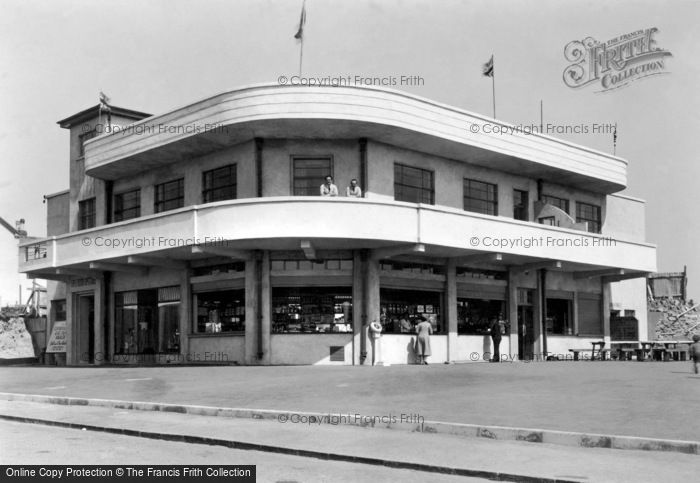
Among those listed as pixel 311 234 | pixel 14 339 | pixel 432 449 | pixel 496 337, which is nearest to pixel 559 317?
pixel 496 337

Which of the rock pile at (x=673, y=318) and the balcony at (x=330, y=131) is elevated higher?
the balcony at (x=330, y=131)

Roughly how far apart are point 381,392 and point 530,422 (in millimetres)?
5117

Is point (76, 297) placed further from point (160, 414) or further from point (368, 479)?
point (368, 479)

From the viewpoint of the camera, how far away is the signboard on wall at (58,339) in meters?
39.4

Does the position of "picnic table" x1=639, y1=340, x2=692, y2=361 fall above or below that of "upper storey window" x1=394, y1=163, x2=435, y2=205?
below

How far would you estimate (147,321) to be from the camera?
112 ft

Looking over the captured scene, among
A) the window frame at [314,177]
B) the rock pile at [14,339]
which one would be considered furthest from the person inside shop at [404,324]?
the rock pile at [14,339]

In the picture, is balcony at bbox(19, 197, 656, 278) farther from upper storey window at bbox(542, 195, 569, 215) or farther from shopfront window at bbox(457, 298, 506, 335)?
upper storey window at bbox(542, 195, 569, 215)

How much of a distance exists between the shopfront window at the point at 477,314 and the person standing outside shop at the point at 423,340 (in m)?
3.02

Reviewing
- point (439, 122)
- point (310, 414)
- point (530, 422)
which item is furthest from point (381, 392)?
point (439, 122)

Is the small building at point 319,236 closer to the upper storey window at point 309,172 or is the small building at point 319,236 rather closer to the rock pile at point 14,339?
the upper storey window at point 309,172

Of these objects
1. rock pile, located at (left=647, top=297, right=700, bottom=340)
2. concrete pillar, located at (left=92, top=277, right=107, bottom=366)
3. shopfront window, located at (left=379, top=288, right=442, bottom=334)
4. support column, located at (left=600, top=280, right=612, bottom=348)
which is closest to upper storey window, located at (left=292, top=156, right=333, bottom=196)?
shopfront window, located at (left=379, top=288, right=442, bottom=334)

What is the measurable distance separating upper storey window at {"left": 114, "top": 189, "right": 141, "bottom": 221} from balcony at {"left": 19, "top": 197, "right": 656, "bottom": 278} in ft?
9.03

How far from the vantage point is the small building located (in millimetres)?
27141
